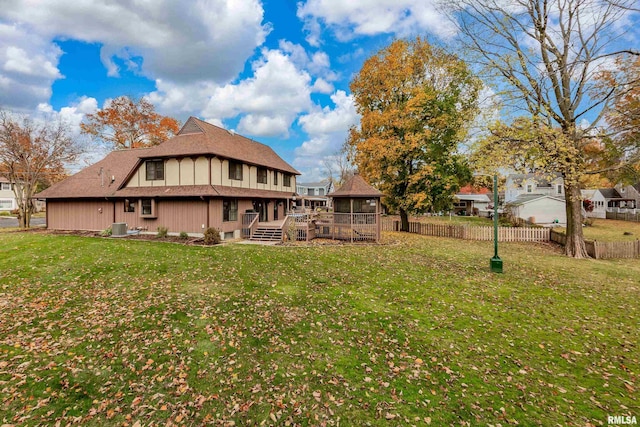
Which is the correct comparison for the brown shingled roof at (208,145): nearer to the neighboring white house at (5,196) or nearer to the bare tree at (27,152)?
the bare tree at (27,152)

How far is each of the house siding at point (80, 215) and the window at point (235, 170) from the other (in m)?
9.82

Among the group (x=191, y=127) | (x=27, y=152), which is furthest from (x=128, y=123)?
(x=191, y=127)

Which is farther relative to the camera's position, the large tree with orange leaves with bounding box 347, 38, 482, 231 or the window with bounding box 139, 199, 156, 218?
the large tree with orange leaves with bounding box 347, 38, 482, 231

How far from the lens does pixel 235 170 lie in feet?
67.4

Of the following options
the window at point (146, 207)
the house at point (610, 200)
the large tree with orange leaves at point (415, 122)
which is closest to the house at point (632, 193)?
the house at point (610, 200)

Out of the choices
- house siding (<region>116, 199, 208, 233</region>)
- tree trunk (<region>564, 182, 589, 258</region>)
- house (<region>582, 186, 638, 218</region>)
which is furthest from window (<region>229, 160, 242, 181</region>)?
house (<region>582, 186, 638, 218</region>)

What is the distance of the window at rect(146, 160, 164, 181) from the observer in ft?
63.8

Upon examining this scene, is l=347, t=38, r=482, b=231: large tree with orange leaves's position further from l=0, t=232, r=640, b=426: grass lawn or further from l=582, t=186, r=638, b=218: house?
l=582, t=186, r=638, b=218: house

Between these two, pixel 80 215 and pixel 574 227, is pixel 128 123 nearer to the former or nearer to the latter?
pixel 80 215

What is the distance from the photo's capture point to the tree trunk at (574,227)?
1455 cm

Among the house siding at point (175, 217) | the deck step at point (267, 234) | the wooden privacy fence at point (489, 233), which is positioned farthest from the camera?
the wooden privacy fence at point (489, 233)

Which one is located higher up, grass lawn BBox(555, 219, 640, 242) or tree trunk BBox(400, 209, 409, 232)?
tree trunk BBox(400, 209, 409, 232)

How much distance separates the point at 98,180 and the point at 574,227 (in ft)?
111

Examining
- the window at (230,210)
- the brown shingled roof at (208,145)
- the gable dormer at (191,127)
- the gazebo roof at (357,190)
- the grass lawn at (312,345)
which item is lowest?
the grass lawn at (312,345)
